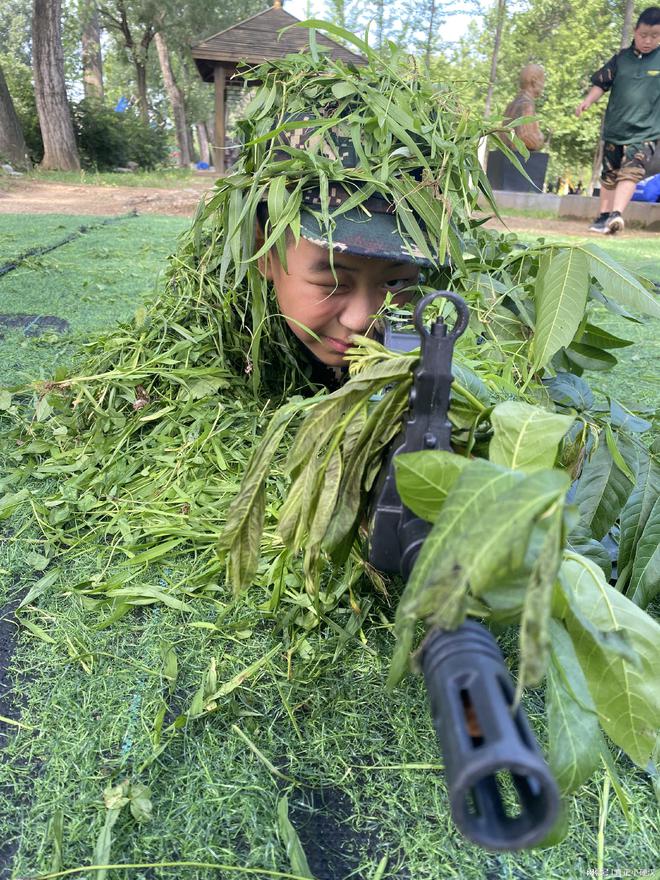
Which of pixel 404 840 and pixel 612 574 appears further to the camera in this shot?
pixel 612 574

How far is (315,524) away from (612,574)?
0.65 m

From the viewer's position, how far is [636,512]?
1.08 metres

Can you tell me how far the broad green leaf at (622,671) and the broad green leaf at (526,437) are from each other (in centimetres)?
16

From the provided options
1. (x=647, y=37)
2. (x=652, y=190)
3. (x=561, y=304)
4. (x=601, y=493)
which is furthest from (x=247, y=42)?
(x=601, y=493)

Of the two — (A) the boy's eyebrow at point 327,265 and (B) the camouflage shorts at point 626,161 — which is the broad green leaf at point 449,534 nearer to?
(A) the boy's eyebrow at point 327,265

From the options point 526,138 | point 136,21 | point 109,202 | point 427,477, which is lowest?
point 109,202

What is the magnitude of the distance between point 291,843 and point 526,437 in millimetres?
570

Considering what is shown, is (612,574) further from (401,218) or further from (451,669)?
(401,218)

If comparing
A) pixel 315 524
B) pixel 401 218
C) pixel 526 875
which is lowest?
pixel 526 875

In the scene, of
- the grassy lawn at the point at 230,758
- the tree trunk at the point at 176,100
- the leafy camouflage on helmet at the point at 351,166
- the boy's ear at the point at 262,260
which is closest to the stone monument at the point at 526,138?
the leafy camouflage on helmet at the point at 351,166

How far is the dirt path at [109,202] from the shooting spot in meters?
8.23

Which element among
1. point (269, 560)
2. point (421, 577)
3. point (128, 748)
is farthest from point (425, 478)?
point (269, 560)

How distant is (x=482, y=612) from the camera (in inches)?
20.5

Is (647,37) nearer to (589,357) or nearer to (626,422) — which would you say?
(589,357)
